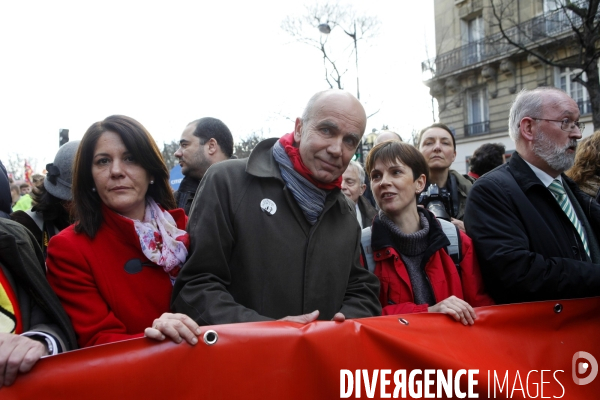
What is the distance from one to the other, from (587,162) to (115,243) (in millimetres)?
3677

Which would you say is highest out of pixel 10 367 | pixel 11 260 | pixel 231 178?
pixel 231 178

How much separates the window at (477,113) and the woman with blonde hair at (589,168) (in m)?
22.2

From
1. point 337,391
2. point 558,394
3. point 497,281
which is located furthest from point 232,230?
point 558,394

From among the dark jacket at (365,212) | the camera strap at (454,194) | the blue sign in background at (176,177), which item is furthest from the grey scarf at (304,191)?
the blue sign in background at (176,177)

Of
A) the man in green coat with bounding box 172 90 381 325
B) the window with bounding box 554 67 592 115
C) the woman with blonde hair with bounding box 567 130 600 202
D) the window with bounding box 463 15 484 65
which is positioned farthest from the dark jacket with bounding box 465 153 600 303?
the window with bounding box 463 15 484 65

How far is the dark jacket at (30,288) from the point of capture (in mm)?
1876

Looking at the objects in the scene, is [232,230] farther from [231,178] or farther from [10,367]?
[10,367]

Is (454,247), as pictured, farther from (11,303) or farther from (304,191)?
(11,303)

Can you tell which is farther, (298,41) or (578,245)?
(298,41)

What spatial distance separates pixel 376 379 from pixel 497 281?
1085mm

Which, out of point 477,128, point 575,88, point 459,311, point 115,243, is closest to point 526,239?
point 459,311


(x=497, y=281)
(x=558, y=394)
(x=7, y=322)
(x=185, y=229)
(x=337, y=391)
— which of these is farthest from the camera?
(x=497, y=281)

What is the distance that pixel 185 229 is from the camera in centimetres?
256

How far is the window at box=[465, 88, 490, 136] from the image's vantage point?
2550cm
